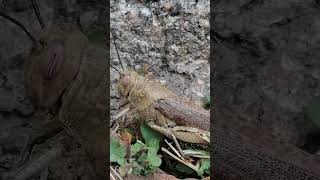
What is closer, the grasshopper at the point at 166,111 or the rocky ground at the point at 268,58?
the grasshopper at the point at 166,111

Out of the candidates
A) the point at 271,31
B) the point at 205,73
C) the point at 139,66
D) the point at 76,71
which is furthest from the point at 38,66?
the point at 271,31

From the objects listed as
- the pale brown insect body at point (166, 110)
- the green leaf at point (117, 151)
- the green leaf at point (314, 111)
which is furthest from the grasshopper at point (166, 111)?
the green leaf at point (314, 111)

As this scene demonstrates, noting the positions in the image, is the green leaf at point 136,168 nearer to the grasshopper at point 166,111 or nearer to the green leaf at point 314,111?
the grasshopper at point 166,111

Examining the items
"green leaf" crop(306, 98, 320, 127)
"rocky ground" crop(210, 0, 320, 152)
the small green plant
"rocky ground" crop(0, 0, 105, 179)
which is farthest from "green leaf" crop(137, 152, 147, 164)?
"green leaf" crop(306, 98, 320, 127)

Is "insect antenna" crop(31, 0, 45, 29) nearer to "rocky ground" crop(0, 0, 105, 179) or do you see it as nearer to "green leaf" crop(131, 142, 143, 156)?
"rocky ground" crop(0, 0, 105, 179)

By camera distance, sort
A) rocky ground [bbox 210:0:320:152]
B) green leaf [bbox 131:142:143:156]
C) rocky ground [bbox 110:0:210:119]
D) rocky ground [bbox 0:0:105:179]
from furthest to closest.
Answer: rocky ground [bbox 110:0:210:119] < rocky ground [bbox 210:0:320:152] < green leaf [bbox 131:142:143:156] < rocky ground [bbox 0:0:105:179]

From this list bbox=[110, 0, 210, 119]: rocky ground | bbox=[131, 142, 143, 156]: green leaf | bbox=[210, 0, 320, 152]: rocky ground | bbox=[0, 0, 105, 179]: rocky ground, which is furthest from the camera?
bbox=[110, 0, 210, 119]: rocky ground

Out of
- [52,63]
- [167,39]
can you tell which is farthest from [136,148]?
[167,39]

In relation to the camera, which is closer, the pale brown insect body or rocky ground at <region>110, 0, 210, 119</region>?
the pale brown insect body
